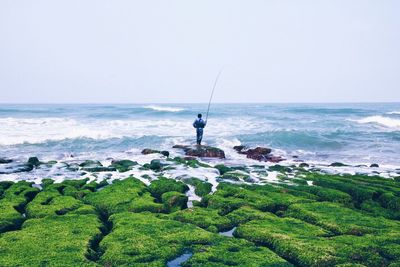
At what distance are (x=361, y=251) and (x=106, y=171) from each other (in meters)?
11.1

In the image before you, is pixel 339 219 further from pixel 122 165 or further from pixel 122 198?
pixel 122 165

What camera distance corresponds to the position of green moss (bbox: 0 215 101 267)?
5.79 metres

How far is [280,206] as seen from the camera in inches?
367

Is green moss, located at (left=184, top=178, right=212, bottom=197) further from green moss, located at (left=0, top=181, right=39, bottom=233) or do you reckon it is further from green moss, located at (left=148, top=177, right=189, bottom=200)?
green moss, located at (left=0, top=181, right=39, bottom=233)

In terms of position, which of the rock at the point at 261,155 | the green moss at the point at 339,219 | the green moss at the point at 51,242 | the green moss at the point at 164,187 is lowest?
the rock at the point at 261,155

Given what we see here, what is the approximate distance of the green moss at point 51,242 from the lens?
5785 millimetres

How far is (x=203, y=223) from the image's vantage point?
7.83 meters

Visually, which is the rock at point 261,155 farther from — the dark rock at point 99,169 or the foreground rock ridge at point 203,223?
the dark rock at point 99,169

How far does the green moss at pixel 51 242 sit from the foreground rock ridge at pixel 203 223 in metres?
0.02

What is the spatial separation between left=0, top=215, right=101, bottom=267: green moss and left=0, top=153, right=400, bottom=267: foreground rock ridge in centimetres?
2

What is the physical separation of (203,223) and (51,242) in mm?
3257

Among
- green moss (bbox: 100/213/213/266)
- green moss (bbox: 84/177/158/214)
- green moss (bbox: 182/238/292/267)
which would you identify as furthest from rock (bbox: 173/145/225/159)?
green moss (bbox: 182/238/292/267)

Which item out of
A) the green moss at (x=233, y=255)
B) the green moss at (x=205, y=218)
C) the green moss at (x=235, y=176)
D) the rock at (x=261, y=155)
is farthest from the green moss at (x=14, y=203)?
the rock at (x=261, y=155)

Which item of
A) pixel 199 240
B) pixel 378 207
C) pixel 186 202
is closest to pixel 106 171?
pixel 186 202
